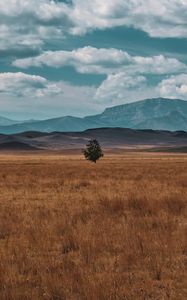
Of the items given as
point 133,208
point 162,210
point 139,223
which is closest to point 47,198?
point 133,208

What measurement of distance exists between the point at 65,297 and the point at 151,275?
2.14 metres

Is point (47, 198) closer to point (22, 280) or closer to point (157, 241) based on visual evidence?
point (157, 241)

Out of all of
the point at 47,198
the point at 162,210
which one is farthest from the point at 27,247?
the point at 47,198

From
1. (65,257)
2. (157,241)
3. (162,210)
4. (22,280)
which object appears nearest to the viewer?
(22,280)

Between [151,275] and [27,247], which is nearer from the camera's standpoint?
[151,275]

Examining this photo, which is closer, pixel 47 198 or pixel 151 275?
pixel 151 275

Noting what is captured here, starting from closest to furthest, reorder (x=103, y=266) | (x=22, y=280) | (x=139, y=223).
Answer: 1. (x=22, y=280)
2. (x=103, y=266)
3. (x=139, y=223)

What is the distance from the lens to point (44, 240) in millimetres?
11773

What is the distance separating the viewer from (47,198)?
23.4 m

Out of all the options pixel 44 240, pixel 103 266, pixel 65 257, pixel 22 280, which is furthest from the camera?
pixel 44 240

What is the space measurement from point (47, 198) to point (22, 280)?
1511cm

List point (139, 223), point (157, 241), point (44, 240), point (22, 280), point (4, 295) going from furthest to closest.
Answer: point (139, 223)
point (44, 240)
point (157, 241)
point (22, 280)
point (4, 295)

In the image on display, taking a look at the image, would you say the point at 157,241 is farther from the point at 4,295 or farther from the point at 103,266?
the point at 4,295

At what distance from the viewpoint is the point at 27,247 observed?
36.8ft
